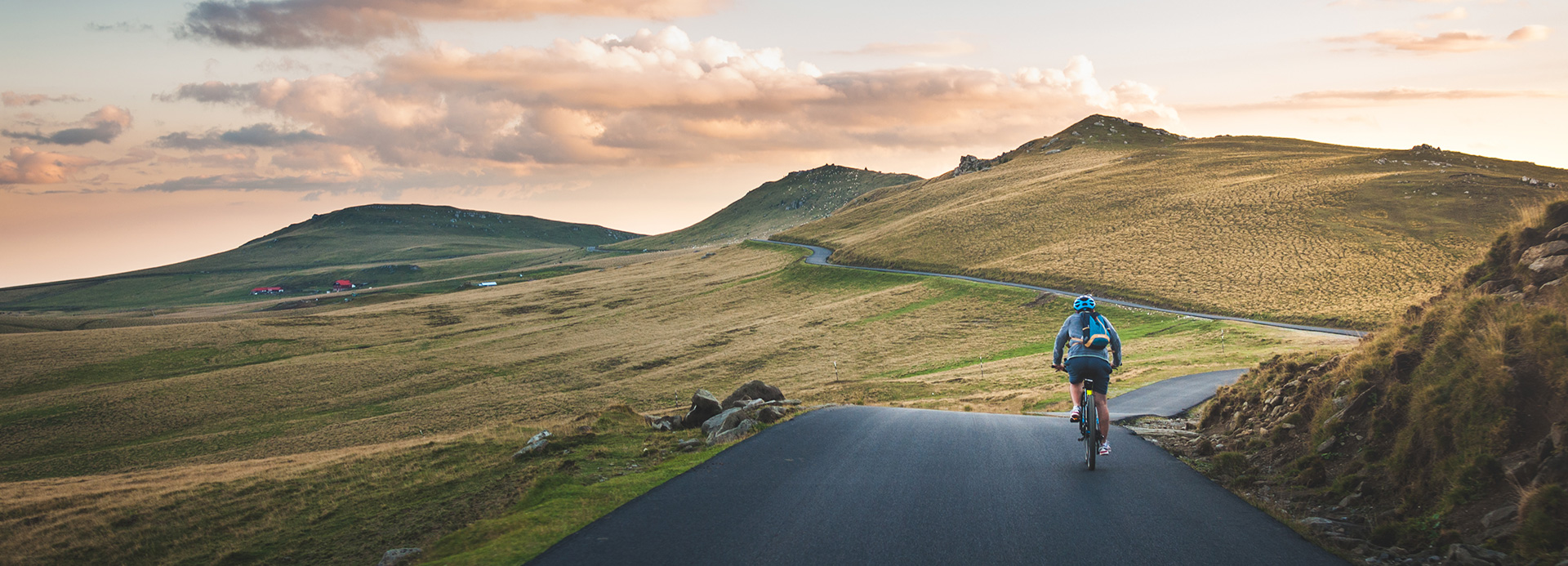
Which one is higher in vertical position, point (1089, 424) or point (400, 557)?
point (1089, 424)

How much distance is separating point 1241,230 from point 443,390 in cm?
8240

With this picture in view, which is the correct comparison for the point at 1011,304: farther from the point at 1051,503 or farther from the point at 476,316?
the point at 476,316

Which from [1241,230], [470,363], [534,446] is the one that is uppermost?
[1241,230]

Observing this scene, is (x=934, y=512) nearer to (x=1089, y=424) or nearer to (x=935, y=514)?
(x=935, y=514)

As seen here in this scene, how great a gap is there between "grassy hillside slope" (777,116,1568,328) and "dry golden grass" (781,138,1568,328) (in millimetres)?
273

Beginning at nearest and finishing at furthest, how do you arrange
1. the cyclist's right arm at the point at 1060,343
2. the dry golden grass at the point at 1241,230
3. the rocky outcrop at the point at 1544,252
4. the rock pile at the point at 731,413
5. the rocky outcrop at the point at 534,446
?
the rocky outcrop at the point at 1544,252
the cyclist's right arm at the point at 1060,343
the rock pile at the point at 731,413
the rocky outcrop at the point at 534,446
the dry golden grass at the point at 1241,230

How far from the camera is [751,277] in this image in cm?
11394

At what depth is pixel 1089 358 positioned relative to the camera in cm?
1206

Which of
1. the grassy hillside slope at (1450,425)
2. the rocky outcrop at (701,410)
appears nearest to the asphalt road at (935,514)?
the grassy hillside slope at (1450,425)

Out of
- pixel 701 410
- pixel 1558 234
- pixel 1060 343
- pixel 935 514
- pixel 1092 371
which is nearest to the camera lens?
pixel 935 514

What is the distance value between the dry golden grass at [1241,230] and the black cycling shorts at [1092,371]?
126 ft

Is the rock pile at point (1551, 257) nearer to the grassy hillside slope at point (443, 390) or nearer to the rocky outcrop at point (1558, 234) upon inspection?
the rocky outcrop at point (1558, 234)

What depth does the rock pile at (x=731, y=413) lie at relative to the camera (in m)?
16.6

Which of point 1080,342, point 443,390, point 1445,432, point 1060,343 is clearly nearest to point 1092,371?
point 1080,342
